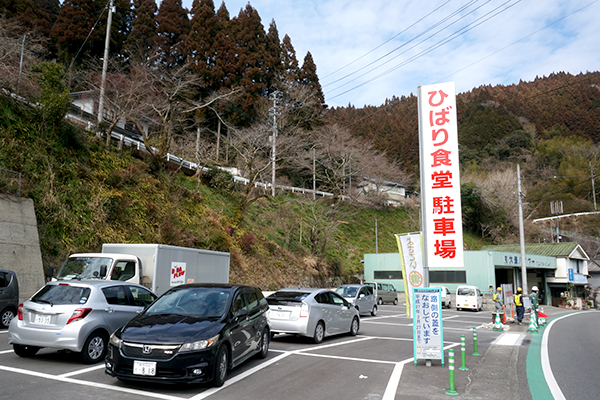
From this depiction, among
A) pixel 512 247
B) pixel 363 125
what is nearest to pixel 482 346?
pixel 512 247

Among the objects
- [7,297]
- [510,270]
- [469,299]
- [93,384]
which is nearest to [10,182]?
[7,297]

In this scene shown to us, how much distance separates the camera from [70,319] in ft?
24.5

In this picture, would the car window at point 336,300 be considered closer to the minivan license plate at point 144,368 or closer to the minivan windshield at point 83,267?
the minivan windshield at point 83,267

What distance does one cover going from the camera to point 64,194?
18.5 m

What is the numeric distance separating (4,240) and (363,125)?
66312 mm

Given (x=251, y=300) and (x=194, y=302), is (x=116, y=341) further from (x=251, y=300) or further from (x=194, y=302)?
(x=251, y=300)

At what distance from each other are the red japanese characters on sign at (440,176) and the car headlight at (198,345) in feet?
16.9

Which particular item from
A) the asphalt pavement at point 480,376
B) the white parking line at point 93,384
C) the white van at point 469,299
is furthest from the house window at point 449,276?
the white parking line at point 93,384

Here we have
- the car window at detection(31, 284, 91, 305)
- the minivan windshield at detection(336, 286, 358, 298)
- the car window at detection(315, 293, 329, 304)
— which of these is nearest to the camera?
the car window at detection(31, 284, 91, 305)

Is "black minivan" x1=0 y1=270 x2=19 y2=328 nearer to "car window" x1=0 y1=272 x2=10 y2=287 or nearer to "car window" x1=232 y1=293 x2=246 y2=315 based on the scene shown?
"car window" x1=0 y1=272 x2=10 y2=287

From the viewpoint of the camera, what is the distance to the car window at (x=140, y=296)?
9125mm

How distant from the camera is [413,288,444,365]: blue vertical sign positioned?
888 centimetres

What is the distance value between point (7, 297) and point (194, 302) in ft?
24.3

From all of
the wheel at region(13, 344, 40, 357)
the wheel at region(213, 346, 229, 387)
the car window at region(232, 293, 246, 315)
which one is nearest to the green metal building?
the car window at region(232, 293, 246, 315)
